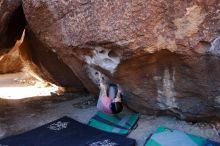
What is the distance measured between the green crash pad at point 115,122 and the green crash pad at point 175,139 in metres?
0.29

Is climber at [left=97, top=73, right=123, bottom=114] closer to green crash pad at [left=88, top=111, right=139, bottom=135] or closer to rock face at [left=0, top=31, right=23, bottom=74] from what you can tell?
green crash pad at [left=88, top=111, right=139, bottom=135]

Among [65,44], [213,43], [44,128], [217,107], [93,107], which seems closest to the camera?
[213,43]

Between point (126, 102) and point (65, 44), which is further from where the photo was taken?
point (126, 102)

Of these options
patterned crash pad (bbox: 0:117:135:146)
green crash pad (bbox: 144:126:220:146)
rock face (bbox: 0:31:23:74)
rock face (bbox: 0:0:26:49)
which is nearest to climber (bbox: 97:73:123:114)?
patterned crash pad (bbox: 0:117:135:146)

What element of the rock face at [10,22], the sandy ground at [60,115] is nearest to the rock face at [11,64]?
the sandy ground at [60,115]

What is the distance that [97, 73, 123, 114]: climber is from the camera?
3.00m

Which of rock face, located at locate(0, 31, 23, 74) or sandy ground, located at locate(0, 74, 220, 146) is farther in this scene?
rock face, located at locate(0, 31, 23, 74)

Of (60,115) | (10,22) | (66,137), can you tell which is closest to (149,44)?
(66,137)

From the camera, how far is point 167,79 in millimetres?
2779

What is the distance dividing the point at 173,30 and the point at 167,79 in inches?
15.9

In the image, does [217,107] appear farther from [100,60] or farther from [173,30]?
[100,60]

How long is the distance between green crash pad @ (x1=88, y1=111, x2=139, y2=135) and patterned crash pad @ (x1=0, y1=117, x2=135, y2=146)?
0.07 m

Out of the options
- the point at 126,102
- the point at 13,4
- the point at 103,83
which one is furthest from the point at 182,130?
the point at 13,4

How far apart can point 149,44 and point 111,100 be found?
0.65m
